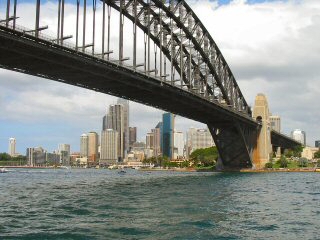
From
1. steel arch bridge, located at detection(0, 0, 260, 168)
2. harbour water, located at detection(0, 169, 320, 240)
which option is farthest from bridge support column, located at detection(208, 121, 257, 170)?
harbour water, located at detection(0, 169, 320, 240)

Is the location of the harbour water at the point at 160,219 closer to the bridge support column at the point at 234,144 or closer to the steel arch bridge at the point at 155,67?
the steel arch bridge at the point at 155,67

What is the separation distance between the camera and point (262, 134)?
120312mm

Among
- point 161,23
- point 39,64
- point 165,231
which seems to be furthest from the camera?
point 161,23

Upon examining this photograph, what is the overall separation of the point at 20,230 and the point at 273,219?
38.6 ft

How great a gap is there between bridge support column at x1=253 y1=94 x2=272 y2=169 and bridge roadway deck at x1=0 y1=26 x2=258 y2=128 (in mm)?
35638

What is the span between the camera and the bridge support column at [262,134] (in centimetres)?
11912

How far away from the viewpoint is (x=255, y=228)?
21.8 meters

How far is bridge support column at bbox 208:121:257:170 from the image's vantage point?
106 metres

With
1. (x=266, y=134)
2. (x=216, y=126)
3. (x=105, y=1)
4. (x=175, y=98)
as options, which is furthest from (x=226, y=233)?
(x=266, y=134)

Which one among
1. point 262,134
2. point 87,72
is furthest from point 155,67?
point 262,134

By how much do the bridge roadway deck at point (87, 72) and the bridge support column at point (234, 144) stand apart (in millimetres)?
19413

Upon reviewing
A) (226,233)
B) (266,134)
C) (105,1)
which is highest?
(105,1)

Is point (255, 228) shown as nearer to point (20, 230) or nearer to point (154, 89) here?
point (20, 230)

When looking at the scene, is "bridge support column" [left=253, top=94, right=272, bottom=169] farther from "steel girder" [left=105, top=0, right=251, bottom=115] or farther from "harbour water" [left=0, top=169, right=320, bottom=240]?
"harbour water" [left=0, top=169, right=320, bottom=240]
